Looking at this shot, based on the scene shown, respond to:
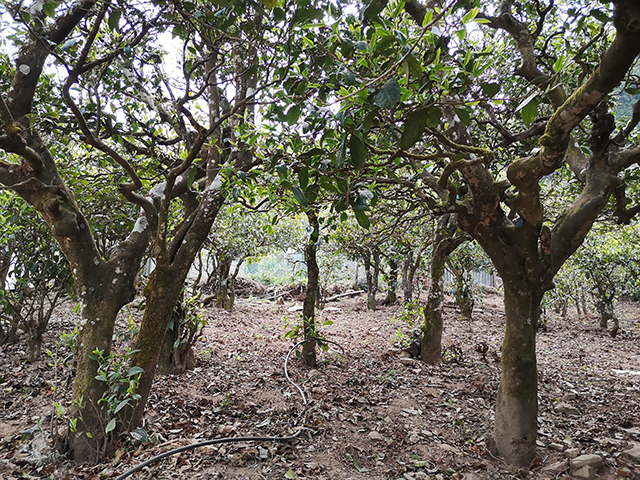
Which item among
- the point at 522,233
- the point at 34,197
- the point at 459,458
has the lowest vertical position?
the point at 459,458

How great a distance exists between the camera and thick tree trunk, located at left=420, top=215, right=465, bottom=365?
20.1 ft

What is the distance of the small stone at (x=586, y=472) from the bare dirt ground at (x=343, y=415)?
0.34 feet

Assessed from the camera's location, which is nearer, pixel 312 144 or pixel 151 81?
pixel 312 144

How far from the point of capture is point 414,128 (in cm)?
143

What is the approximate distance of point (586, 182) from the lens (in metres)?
3.32

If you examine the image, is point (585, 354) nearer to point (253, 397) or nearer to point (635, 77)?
point (635, 77)

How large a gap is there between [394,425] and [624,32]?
3.90 m

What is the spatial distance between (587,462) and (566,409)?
169 centimetres

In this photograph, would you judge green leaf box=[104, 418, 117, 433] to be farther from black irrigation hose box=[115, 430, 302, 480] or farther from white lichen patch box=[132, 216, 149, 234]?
white lichen patch box=[132, 216, 149, 234]

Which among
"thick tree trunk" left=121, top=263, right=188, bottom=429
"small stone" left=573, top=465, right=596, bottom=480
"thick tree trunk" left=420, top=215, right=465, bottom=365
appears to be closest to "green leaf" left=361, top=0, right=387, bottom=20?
"thick tree trunk" left=121, top=263, right=188, bottom=429

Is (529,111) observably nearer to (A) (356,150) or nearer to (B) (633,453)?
(A) (356,150)

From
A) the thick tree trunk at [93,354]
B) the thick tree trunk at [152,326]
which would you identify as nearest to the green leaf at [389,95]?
the thick tree trunk at [152,326]

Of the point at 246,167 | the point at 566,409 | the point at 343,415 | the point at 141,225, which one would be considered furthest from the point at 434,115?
the point at 566,409

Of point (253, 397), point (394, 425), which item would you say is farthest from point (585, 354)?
point (253, 397)
